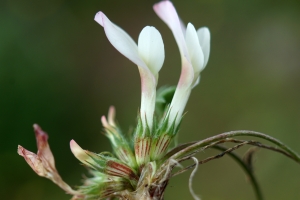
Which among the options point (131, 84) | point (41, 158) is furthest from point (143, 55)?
point (131, 84)

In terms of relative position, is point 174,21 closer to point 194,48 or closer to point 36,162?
point 194,48

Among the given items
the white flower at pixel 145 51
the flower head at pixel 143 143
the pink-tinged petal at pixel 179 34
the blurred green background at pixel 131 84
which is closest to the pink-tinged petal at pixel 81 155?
the flower head at pixel 143 143

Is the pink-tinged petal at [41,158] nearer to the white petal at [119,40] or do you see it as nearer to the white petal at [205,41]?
the white petal at [119,40]

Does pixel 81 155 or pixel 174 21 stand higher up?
pixel 174 21

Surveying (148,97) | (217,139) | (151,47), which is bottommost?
(217,139)

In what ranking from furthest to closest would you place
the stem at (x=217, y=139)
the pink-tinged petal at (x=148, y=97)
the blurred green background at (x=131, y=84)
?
the blurred green background at (x=131, y=84), the pink-tinged petal at (x=148, y=97), the stem at (x=217, y=139)

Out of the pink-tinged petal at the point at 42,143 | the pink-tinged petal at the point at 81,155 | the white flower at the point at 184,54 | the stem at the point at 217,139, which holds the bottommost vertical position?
the stem at the point at 217,139

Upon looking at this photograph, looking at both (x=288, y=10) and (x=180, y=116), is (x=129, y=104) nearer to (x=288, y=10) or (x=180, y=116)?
(x=288, y=10)

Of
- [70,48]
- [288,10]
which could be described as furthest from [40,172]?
[288,10]
